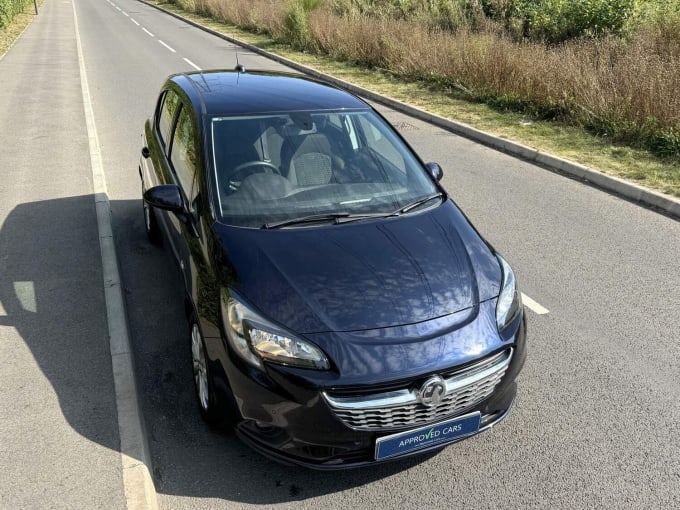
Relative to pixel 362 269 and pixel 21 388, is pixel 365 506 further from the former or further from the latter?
pixel 21 388

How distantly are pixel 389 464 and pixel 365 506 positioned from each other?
1.06 ft

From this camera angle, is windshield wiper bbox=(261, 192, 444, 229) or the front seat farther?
the front seat

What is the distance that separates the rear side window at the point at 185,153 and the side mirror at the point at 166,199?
9 centimetres

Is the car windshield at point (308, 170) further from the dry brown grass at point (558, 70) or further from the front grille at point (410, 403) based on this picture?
the dry brown grass at point (558, 70)

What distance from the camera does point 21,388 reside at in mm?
3621

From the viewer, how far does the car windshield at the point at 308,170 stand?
3.64 meters

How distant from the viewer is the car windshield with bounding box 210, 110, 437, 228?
3645 millimetres

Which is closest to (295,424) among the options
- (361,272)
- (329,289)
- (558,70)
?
(329,289)

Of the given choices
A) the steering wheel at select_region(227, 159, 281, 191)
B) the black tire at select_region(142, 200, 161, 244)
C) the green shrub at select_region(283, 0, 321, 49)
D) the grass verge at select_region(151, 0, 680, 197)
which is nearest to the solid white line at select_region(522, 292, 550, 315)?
the steering wheel at select_region(227, 159, 281, 191)

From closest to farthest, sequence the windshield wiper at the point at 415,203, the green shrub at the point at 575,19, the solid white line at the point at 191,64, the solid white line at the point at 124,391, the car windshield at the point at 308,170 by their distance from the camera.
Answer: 1. the solid white line at the point at 124,391
2. the car windshield at the point at 308,170
3. the windshield wiper at the point at 415,203
4. the green shrub at the point at 575,19
5. the solid white line at the point at 191,64

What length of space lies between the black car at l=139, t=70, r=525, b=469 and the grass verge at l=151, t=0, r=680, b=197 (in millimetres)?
4652

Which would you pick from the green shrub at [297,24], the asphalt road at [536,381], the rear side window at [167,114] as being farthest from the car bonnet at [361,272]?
the green shrub at [297,24]

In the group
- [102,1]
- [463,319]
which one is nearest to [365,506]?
[463,319]

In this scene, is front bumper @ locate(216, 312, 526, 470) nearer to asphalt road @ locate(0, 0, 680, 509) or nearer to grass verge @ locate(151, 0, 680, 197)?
asphalt road @ locate(0, 0, 680, 509)
